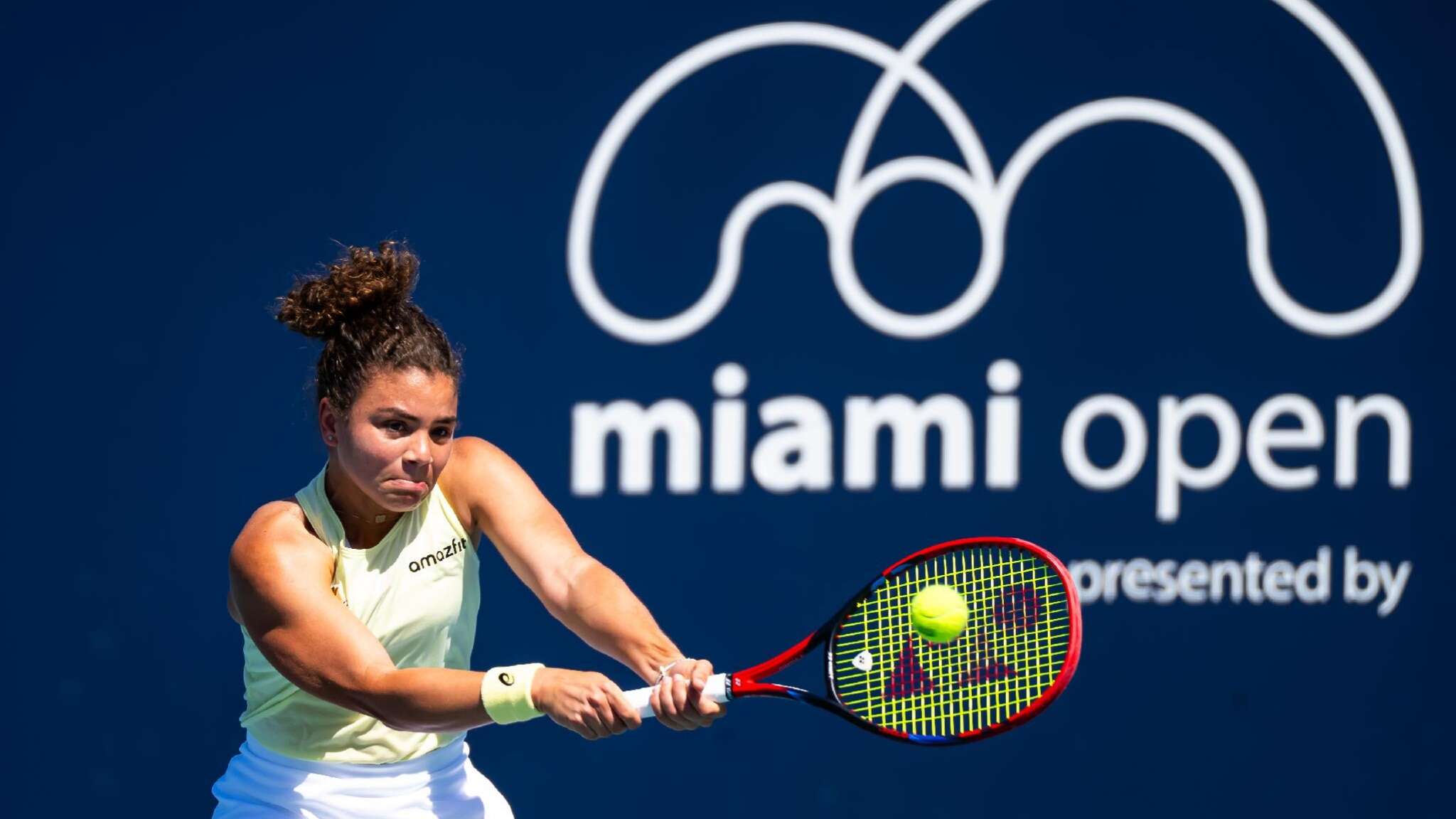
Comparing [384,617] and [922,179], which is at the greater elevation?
[922,179]

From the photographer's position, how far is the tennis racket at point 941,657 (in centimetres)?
266

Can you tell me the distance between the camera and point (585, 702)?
8.24 feet

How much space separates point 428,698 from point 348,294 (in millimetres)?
672

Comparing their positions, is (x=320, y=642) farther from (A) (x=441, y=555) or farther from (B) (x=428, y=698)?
(A) (x=441, y=555)

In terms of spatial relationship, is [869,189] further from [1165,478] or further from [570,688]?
[570,688]

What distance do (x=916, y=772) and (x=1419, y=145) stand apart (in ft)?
6.76

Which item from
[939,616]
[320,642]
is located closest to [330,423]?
[320,642]

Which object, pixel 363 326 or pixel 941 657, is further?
pixel 941 657

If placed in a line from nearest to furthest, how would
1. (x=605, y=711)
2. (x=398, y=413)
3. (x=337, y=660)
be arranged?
(x=605, y=711), (x=337, y=660), (x=398, y=413)

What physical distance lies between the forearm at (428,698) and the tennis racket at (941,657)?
232 millimetres

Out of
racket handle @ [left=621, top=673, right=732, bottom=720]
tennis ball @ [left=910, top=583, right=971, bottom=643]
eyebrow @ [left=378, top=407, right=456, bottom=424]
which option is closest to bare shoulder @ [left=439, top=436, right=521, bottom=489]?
eyebrow @ [left=378, top=407, right=456, bottom=424]

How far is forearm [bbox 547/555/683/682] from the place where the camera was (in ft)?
9.29

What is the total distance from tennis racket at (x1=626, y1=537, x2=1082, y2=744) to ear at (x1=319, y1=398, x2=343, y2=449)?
64 cm

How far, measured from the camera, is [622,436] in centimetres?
434
